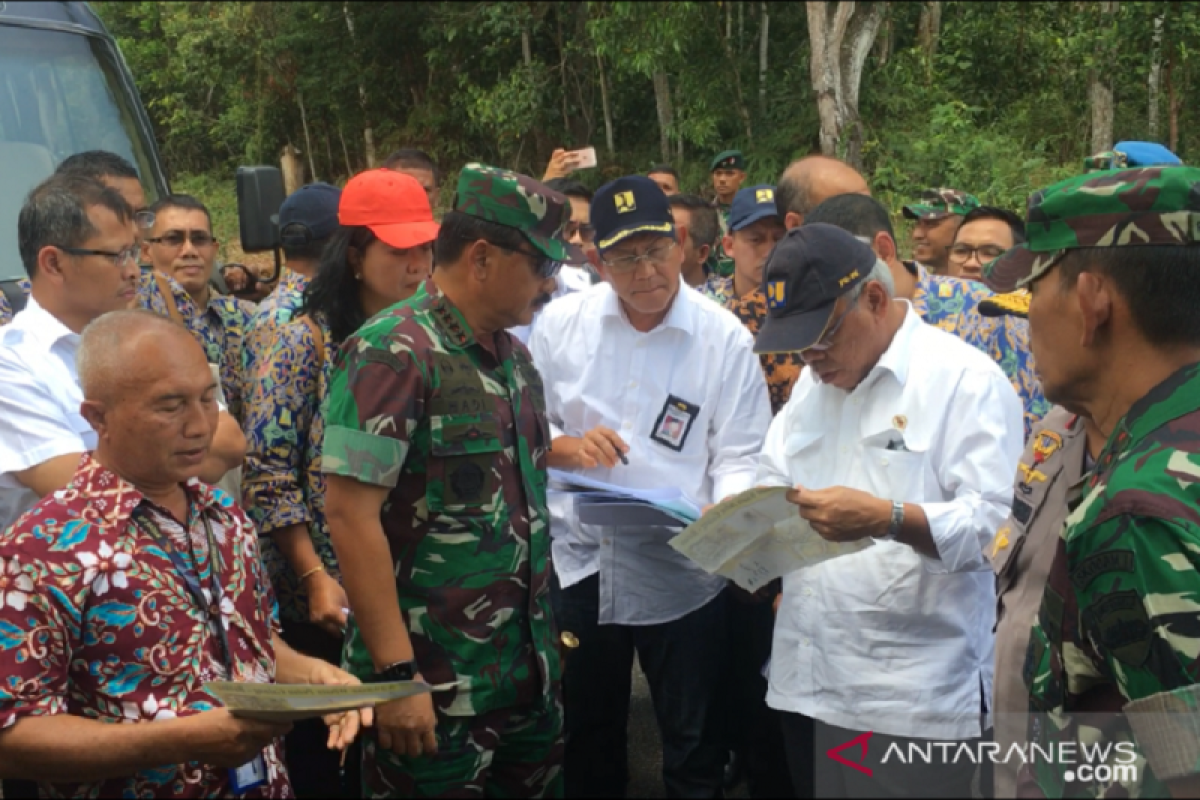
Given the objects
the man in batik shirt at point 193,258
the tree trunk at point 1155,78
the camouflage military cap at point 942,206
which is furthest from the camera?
the tree trunk at point 1155,78

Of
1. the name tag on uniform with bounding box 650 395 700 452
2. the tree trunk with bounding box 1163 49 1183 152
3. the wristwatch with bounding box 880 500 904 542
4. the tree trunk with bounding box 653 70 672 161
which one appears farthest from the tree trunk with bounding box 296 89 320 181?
the wristwatch with bounding box 880 500 904 542

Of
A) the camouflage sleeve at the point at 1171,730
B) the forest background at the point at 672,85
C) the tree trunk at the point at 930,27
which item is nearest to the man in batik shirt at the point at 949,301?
the camouflage sleeve at the point at 1171,730

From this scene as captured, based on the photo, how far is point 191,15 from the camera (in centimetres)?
2150

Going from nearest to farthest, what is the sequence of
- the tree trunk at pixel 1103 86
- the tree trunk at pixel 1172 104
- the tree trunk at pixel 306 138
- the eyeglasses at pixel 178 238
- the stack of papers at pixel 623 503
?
the stack of papers at pixel 623 503 < the eyeglasses at pixel 178 238 < the tree trunk at pixel 1172 104 < the tree trunk at pixel 1103 86 < the tree trunk at pixel 306 138

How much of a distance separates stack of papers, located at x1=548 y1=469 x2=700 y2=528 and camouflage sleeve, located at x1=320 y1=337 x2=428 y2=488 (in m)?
0.74

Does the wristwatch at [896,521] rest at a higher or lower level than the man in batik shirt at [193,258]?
lower

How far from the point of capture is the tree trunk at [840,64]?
12891 mm

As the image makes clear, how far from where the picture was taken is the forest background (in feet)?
41.1

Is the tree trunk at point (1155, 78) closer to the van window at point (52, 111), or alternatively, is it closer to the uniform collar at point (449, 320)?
the van window at point (52, 111)

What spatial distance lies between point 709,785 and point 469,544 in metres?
1.54

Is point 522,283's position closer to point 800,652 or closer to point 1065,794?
point 800,652

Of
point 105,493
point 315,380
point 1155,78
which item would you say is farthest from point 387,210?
point 1155,78

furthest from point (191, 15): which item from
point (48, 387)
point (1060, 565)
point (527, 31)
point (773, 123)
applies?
point (1060, 565)

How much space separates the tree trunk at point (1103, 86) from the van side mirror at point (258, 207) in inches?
361
